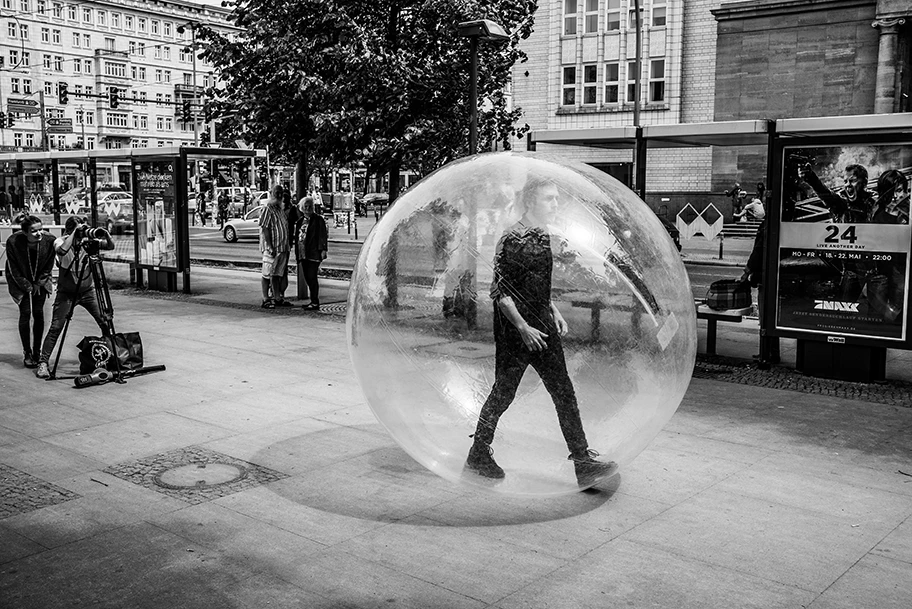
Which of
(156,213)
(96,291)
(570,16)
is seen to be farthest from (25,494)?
(570,16)

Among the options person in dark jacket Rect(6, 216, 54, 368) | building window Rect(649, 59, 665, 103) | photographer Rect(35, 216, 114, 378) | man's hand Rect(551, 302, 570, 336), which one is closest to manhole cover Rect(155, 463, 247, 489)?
man's hand Rect(551, 302, 570, 336)

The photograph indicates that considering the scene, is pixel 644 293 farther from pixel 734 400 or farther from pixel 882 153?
pixel 882 153

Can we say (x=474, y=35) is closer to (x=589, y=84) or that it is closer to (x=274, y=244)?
(x=274, y=244)

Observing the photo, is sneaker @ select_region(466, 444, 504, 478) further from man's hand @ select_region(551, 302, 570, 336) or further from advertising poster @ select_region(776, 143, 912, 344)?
advertising poster @ select_region(776, 143, 912, 344)

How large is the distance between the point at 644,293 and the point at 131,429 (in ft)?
15.8

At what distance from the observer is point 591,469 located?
17.8 ft

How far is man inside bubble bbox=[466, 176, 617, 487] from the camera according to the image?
5.01 meters

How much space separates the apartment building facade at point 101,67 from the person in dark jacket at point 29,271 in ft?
310

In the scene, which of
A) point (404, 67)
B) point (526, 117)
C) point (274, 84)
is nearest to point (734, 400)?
point (404, 67)

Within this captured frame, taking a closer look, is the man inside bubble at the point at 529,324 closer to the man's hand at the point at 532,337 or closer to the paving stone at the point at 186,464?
the man's hand at the point at 532,337

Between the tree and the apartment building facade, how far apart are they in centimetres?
8973

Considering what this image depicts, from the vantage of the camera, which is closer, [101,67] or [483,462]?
[483,462]

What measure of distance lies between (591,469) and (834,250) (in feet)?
18.4

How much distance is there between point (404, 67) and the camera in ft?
45.8
